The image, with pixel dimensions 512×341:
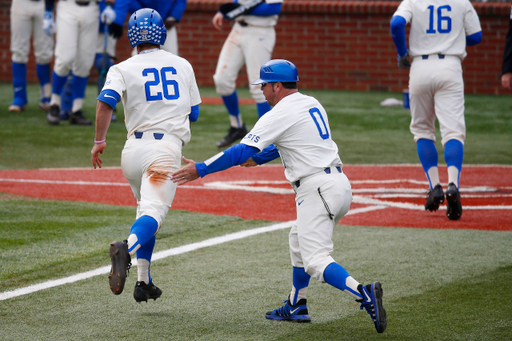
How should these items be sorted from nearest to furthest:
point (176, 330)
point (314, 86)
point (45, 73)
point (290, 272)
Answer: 1. point (176, 330)
2. point (290, 272)
3. point (45, 73)
4. point (314, 86)

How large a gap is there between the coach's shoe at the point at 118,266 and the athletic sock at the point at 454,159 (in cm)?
365

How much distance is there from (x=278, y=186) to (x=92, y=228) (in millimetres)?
2610

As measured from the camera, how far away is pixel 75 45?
11.4 meters

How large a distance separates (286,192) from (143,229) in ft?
12.3

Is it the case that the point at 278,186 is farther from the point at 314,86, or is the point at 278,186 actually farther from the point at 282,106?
the point at 314,86

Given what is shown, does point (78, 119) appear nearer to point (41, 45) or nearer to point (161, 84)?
point (41, 45)

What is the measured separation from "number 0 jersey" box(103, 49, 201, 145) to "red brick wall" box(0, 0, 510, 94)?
13.4 metres

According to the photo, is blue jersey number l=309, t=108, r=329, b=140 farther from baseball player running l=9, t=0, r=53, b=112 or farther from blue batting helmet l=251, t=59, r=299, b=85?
baseball player running l=9, t=0, r=53, b=112

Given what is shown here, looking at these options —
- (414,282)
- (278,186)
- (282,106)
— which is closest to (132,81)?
(282,106)

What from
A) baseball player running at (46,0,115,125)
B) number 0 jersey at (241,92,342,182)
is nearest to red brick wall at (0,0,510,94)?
baseball player running at (46,0,115,125)

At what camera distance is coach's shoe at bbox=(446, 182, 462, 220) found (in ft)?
20.6

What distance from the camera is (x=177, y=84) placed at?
4.51 meters

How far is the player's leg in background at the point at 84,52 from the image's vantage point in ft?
37.5

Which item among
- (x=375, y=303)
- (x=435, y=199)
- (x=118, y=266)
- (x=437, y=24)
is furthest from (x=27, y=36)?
(x=375, y=303)
